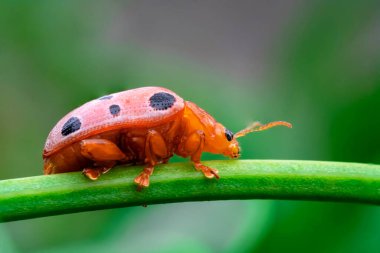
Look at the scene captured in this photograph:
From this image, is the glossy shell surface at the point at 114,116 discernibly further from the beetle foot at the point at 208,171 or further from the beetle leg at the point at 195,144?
the beetle foot at the point at 208,171

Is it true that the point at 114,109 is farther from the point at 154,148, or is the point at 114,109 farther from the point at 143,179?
the point at 143,179

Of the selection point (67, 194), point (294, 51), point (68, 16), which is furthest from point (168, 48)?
point (67, 194)

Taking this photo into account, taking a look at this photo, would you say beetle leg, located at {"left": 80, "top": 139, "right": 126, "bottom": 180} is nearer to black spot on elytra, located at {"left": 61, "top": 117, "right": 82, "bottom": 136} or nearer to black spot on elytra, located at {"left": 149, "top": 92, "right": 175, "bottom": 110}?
black spot on elytra, located at {"left": 61, "top": 117, "right": 82, "bottom": 136}

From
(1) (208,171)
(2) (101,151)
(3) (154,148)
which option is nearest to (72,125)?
(2) (101,151)

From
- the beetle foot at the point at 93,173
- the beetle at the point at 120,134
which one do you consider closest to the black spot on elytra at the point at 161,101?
the beetle at the point at 120,134

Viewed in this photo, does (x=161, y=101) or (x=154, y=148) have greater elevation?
(x=161, y=101)

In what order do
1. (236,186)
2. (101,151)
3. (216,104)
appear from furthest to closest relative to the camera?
(216,104) → (101,151) → (236,186)

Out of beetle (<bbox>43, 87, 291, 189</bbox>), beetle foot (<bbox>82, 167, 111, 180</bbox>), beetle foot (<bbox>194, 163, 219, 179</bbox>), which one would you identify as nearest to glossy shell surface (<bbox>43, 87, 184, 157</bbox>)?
beetle (<bbox>43, 87, 291, 189</bbox>)
